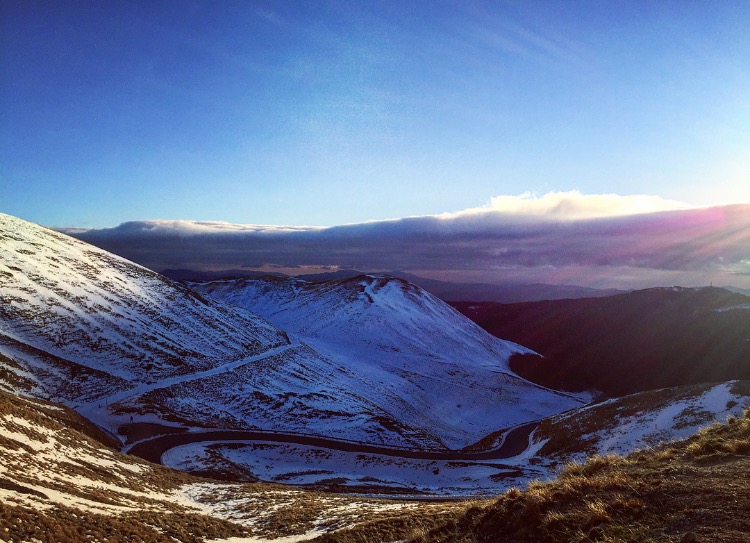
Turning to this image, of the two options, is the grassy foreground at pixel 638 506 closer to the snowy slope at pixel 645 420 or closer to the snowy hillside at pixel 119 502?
the snowy hillside at pixel 119 502

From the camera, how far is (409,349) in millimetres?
119812

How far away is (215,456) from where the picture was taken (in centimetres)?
4222

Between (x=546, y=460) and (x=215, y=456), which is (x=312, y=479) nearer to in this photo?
(x=215, y=456)

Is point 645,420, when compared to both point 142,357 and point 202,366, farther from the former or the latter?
point 142,357

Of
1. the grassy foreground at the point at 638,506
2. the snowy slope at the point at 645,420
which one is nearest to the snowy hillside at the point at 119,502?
the grassy foreground at the point at 638,506

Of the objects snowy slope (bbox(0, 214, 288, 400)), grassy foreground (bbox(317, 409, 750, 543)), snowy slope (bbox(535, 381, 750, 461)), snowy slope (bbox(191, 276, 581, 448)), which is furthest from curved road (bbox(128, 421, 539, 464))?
grassy foreground (bbox(317, 409, 750, 543))

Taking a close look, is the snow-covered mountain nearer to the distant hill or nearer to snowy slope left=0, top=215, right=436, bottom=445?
snowy slope left=0, top=215, right=436, bottom=445

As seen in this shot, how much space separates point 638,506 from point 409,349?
371 ft

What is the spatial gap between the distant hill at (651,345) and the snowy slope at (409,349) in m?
Result: 16.9

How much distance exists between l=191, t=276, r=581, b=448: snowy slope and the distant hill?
16864 mm

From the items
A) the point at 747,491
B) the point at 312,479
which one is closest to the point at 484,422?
the point at 312,479

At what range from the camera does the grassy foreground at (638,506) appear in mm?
7051

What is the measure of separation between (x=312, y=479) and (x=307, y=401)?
29.3 metres

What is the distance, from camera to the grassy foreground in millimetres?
7051
